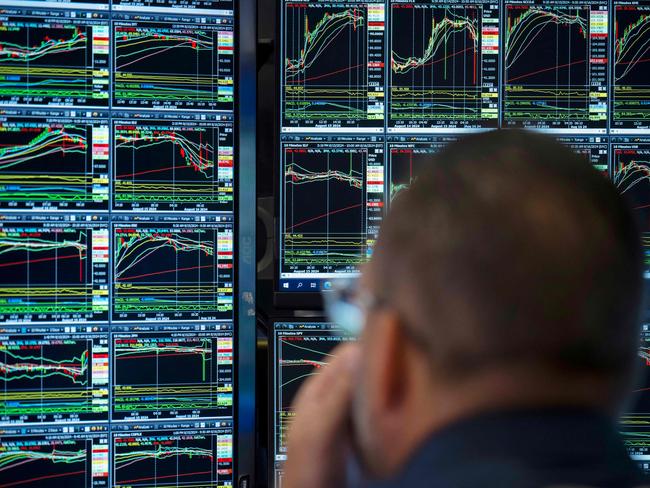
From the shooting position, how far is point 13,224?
146 cm

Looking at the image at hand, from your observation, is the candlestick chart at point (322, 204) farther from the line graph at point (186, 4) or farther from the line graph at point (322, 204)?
the line graph at point (186, 4)

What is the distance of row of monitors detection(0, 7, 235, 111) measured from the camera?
1457 millimetres

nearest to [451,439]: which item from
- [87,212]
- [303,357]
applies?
[303,357]

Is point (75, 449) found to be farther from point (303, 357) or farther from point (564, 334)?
point (564, 334)

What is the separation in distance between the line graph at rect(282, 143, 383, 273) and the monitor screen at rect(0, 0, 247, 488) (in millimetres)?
135

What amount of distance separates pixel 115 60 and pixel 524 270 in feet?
4.31

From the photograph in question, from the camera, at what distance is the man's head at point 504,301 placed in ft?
1.41

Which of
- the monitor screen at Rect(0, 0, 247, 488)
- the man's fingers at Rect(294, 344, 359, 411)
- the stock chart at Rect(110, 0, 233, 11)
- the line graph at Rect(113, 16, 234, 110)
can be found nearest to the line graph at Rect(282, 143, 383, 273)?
the monitor screen at Rect(0, 0, 247, 488)

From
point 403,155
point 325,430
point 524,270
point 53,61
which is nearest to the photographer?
point 524,270

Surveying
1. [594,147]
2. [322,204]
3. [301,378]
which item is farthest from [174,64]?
[594,147]

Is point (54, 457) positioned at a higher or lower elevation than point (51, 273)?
lower

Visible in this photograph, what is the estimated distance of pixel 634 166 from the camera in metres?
1.60

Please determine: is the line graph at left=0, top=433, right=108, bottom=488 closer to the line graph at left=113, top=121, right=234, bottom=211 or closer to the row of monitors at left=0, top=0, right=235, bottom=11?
the line graph at left=113, top=121, right=234, bottom=211

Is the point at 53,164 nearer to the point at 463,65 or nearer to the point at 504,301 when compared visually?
the point at 463,65
